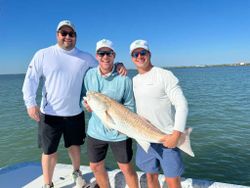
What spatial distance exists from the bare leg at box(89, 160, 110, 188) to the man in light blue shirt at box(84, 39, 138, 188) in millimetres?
94

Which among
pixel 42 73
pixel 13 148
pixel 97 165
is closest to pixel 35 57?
pixel 42 73

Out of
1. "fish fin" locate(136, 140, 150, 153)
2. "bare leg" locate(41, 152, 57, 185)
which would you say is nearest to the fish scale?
"fish fin" locate(136, 140, 150, 153)

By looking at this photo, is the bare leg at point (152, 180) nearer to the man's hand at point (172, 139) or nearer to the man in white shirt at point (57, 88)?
the man's hand at point (172, 139)

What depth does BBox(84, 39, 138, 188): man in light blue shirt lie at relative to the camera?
3826 millimetres

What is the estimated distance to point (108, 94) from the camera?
384cm

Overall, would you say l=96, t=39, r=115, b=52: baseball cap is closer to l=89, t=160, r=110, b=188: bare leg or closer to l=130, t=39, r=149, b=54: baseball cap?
l=130, t=39, r=149, b=54: baseball cap

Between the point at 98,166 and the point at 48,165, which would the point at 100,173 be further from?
the point at 48,165

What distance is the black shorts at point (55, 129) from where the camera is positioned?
4320 millimetres

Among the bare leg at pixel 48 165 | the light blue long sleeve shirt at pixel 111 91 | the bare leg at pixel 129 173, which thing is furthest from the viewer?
the bare leg at pixel 48 165

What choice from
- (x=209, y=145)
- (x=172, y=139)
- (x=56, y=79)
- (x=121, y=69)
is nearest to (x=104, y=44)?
(x=121, y=69)

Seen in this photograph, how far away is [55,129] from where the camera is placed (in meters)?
4.34

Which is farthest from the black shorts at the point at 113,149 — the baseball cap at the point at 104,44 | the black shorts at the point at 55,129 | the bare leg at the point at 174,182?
the baseball cap at the point at 104,44

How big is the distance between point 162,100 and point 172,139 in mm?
504

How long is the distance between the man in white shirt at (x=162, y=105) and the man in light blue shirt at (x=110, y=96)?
20 cm
